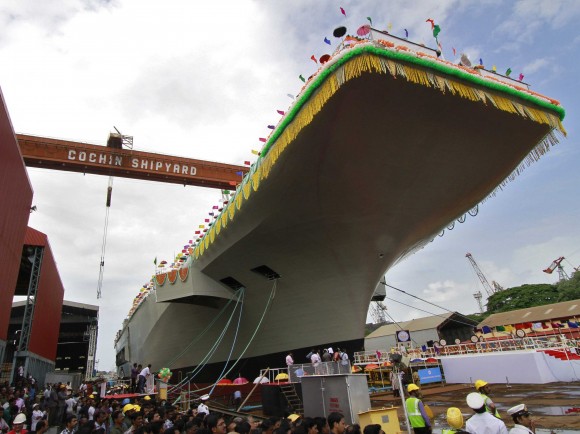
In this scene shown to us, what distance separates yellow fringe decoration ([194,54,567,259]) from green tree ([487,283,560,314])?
1717 inches

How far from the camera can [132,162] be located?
54.0 feet

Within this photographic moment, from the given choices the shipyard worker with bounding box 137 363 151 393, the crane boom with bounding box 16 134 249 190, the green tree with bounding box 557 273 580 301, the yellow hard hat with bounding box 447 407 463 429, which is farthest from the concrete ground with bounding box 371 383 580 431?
Answer: the green tree with bounding box 557 273 580 301

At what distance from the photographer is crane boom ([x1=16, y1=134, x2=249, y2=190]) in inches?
600

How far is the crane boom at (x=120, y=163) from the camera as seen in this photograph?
50.0 ft

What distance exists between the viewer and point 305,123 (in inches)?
302

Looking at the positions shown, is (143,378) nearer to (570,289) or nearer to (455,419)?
(455,419)

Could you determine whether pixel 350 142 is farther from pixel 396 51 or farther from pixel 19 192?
pixel 19 192

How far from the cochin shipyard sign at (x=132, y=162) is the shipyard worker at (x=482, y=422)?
15640 mm

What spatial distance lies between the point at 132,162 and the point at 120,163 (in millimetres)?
474

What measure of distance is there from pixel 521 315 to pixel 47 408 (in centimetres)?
3454

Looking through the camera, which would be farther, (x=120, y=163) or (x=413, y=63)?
(x=120, y=163)

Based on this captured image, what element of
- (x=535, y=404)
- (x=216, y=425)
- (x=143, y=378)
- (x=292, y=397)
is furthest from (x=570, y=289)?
(x=216, y=425)

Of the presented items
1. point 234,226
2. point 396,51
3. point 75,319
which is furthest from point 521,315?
point 75,319

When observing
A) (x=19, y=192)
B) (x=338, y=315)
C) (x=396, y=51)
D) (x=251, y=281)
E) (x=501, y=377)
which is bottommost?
(x=501, y=377)
